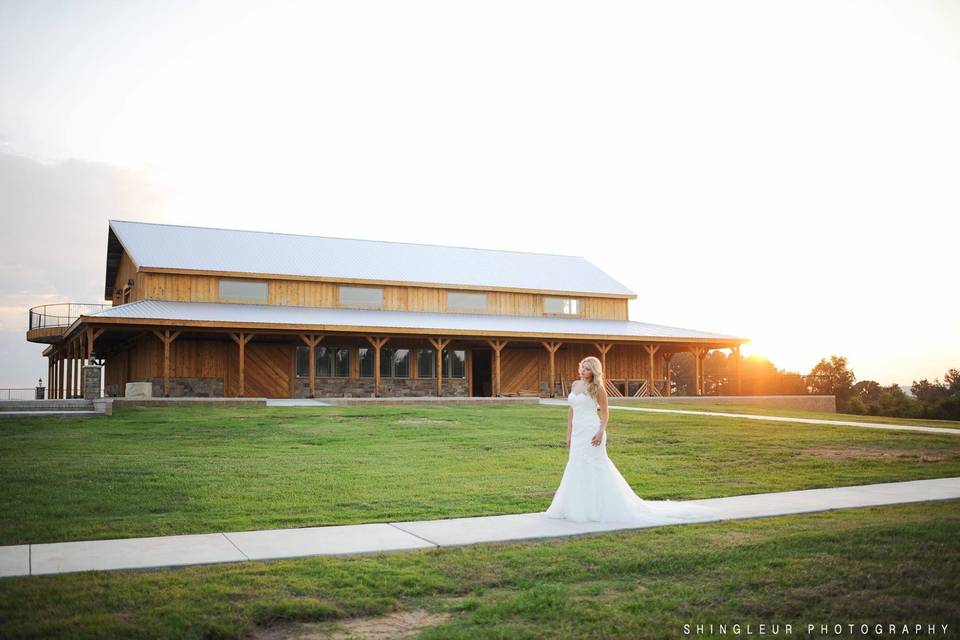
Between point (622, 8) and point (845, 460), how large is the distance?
19.1 m

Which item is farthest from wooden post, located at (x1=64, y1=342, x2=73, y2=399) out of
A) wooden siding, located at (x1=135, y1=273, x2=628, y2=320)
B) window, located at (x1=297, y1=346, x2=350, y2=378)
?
window, located at (x1=297, y1=346, x2=350, y2=378)

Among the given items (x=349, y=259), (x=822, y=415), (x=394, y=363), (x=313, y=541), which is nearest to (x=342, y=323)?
(x=394, y=363)

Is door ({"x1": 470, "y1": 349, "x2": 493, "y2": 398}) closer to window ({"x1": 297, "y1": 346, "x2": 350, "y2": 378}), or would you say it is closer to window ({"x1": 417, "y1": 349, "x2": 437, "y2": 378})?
window ({"x1": 417, "y1": 349, "x2": 437, "y2": 378})

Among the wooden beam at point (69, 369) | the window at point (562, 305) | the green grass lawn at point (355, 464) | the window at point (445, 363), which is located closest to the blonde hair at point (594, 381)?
the green grass lawn at point (355, 464)

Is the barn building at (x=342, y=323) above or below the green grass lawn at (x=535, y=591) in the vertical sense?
above

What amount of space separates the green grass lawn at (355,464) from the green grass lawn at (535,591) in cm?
213

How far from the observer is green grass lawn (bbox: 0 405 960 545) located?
27.6 ft

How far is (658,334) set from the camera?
34.9m

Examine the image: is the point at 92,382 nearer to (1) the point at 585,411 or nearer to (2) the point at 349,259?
(2) the point at 349,259

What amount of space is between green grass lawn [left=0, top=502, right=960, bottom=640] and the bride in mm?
957

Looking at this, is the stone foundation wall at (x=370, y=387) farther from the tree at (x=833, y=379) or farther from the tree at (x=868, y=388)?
the tree at (x=868, y=388)

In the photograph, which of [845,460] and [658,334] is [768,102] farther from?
[845,460]

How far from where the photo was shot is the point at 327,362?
31.7 metres

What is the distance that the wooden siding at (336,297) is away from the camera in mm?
30828
